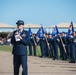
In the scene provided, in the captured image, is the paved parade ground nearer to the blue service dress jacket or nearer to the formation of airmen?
the formation of airmen

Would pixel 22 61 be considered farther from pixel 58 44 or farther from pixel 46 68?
pixel 58 44

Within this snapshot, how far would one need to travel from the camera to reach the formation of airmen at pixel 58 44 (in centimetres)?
2123

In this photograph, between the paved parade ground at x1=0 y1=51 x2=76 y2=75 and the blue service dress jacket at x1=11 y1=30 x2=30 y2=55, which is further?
the paved parade ground at x1=0 y1=51 x2=76 y2=75

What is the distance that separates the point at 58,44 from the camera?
82.3 ft

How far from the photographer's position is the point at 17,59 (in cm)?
1142

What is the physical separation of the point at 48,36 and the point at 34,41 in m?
3.22

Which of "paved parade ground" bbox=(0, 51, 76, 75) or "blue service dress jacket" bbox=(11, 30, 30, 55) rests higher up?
"blue service dress jacket" bbox=(11, 30, 30, 55)

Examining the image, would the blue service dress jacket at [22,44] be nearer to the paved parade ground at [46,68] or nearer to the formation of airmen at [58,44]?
the paved parade ground at [46,68]

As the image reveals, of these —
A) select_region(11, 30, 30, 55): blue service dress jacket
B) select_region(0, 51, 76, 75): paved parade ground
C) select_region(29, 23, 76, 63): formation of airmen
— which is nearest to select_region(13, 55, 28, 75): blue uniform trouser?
select_region(11, 30, 30, 55): blue service dress jacket

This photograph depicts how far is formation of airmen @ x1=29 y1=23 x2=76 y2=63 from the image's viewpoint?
2123cm

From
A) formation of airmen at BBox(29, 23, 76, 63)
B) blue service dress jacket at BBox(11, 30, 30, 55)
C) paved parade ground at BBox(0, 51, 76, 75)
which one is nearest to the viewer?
blue service dress jacket at BBox(11, 30, 30, 55)

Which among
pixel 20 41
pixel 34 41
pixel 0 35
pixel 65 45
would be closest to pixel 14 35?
pixel 20 41

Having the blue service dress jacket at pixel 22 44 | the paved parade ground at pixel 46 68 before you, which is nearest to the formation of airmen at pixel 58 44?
the paved parade ground at pixel 46 68

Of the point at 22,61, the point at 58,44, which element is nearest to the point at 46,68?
the point at 22,61
